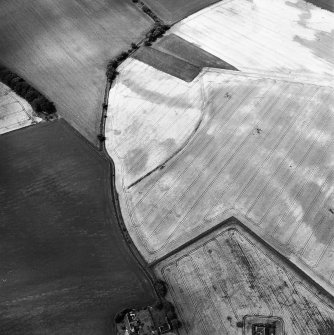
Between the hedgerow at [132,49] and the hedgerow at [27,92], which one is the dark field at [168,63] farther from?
the hedgerow at [27,92]

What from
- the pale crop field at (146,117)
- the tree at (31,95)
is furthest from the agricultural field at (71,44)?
the pale crop field at (146,117)

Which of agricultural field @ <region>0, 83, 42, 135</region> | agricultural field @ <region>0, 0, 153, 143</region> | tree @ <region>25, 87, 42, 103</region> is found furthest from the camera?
agricultural field @ <region>0, 0, 153, 143</region>

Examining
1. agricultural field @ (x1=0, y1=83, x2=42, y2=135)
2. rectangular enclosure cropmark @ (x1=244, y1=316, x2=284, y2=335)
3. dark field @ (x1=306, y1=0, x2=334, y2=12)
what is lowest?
rectangular enclosure cropmark @ (x1=244, y1=316, x2=284, y2=335)

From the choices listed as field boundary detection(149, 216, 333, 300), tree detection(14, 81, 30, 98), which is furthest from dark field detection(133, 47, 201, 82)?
field boundary detection(149, 216, 333, 300)

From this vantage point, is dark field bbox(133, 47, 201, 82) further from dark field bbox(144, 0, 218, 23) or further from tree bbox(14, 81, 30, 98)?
tree bbox(14, 81, 30, 98)

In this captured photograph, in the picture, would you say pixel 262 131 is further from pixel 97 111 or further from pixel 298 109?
pixel 97 111

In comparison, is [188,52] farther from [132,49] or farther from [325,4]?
[325,4]
